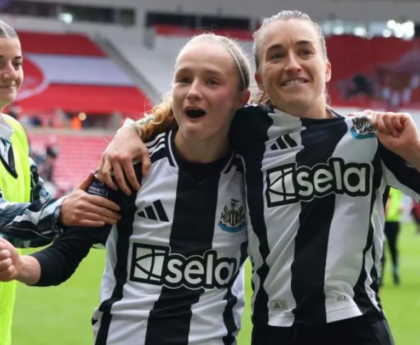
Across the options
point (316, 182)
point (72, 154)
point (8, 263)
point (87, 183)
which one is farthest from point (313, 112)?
point (72, 154)

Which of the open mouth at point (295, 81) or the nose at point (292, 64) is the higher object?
the nose at point (292, 64)

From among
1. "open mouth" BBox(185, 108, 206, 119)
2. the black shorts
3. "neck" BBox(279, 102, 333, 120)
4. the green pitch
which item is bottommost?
the green pitch

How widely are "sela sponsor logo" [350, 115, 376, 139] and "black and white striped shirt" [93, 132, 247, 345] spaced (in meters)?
0.40

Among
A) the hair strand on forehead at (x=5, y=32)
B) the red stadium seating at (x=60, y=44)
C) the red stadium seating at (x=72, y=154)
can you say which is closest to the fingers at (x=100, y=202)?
the hair strand on forehead at (x=5, y=32)

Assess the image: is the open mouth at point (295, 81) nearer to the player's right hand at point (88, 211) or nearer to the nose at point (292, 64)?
the nose at point (292, 64)

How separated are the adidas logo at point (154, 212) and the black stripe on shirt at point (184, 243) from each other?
45 millimetres

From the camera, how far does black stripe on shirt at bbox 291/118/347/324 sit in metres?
2.19

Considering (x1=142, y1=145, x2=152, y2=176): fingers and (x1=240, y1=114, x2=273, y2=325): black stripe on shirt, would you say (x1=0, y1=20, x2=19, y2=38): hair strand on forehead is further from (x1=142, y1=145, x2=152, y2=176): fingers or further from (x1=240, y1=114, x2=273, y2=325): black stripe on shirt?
(x1=240, y1=114, x2=273, y2=325): black stripe on shirt

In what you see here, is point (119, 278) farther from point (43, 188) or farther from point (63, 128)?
point (63, 128)

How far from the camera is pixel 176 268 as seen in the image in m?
2.23

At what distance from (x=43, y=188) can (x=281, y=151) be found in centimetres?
120

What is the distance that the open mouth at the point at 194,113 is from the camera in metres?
2.23

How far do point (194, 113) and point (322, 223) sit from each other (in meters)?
0.53

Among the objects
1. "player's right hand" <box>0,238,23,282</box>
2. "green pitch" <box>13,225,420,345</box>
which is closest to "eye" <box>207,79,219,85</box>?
"player's right hand" <box>0,238,23,282</box>
